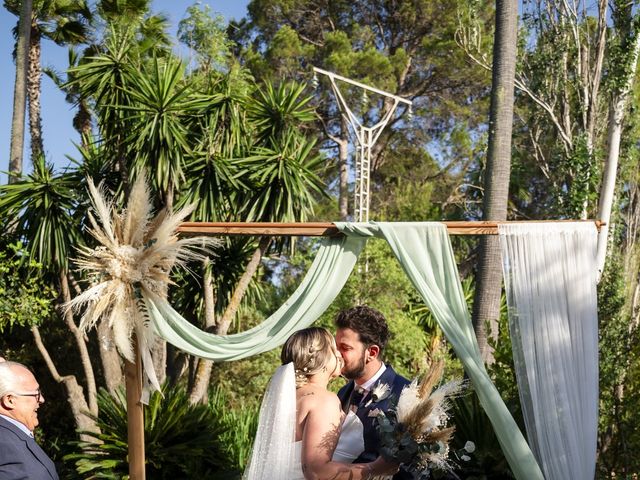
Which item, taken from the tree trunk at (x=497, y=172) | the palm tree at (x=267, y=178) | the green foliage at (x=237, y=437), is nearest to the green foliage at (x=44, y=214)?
the palm tree at (x=267, y=178)

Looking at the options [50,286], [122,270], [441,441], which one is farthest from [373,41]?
[441,441]

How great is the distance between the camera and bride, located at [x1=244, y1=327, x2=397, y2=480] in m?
3.07

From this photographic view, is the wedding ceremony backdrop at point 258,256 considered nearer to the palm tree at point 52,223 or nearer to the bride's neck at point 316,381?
the palm tree at point 52,223

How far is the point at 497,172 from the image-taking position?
320 inches

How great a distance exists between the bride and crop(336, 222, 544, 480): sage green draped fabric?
6.24ft

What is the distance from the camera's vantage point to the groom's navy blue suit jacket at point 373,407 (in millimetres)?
3436

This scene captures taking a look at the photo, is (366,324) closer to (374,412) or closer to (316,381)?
(374,412)

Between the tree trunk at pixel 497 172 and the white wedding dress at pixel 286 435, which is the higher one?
the tree trunk at pixel 497 172

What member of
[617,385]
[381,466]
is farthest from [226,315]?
[381,466]

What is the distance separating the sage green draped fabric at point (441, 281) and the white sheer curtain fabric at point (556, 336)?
209mm

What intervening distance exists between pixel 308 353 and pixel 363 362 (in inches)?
22.9

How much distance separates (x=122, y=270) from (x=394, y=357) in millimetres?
7585

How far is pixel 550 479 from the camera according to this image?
4832mm

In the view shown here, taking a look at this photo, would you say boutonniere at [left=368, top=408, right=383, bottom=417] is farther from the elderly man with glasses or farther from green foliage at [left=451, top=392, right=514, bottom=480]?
green foliage at [left=451, top=392, right=514, bottom=480]
